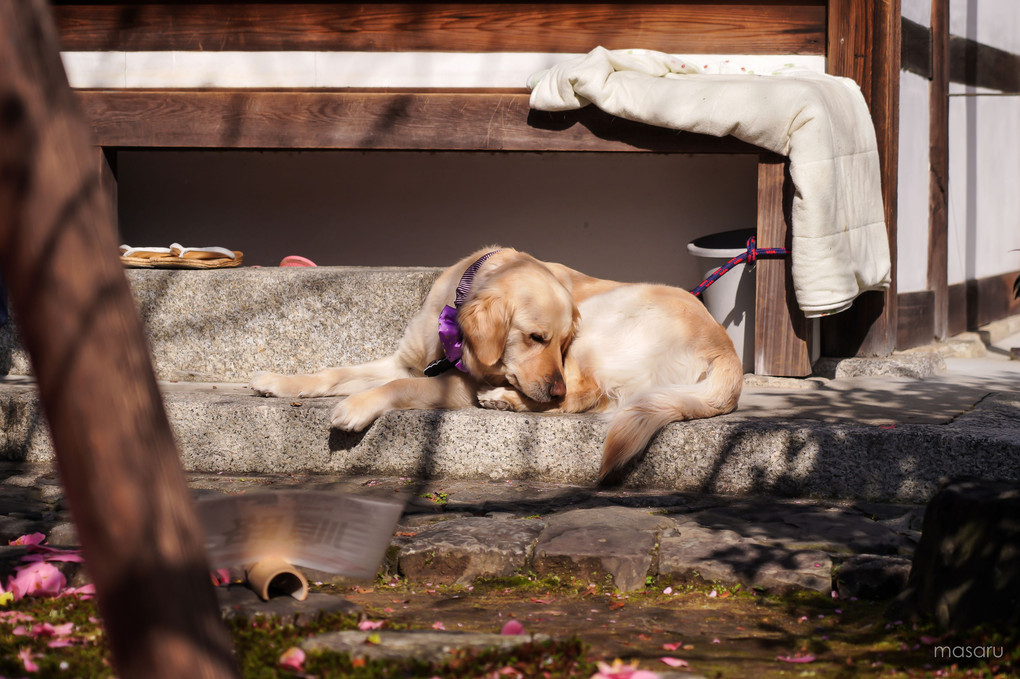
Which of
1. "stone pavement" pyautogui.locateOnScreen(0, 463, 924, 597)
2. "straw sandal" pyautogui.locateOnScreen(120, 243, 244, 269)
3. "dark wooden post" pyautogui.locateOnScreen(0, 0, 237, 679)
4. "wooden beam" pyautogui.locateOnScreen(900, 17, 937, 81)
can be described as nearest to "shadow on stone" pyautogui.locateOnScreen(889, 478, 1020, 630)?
"stone pavement" pyautogui.locateOnScreen(0, 463, 924, 597)

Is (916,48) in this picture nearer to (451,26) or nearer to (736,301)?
(736,301)

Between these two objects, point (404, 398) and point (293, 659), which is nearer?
point (293, 659)

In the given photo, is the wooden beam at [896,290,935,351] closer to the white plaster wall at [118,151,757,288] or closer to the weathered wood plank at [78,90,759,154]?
the white plaster wall at [118,151,757,288]

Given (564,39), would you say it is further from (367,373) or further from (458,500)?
(458,500)

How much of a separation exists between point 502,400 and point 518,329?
0.30 meters

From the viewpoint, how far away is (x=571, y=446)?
3.55 meters

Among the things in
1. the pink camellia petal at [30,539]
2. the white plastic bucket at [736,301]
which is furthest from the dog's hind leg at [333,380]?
the white plastic bucket at [736,301]

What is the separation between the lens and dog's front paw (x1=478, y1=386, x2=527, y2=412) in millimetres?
3771

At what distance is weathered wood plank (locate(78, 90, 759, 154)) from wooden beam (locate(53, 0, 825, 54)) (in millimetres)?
321

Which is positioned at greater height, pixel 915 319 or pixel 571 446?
pixel 915 319

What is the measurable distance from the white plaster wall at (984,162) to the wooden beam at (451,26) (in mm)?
2399

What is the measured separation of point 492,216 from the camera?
267 inches

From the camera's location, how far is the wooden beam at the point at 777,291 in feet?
15.1

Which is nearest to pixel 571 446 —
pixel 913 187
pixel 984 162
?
pixel 913 187
